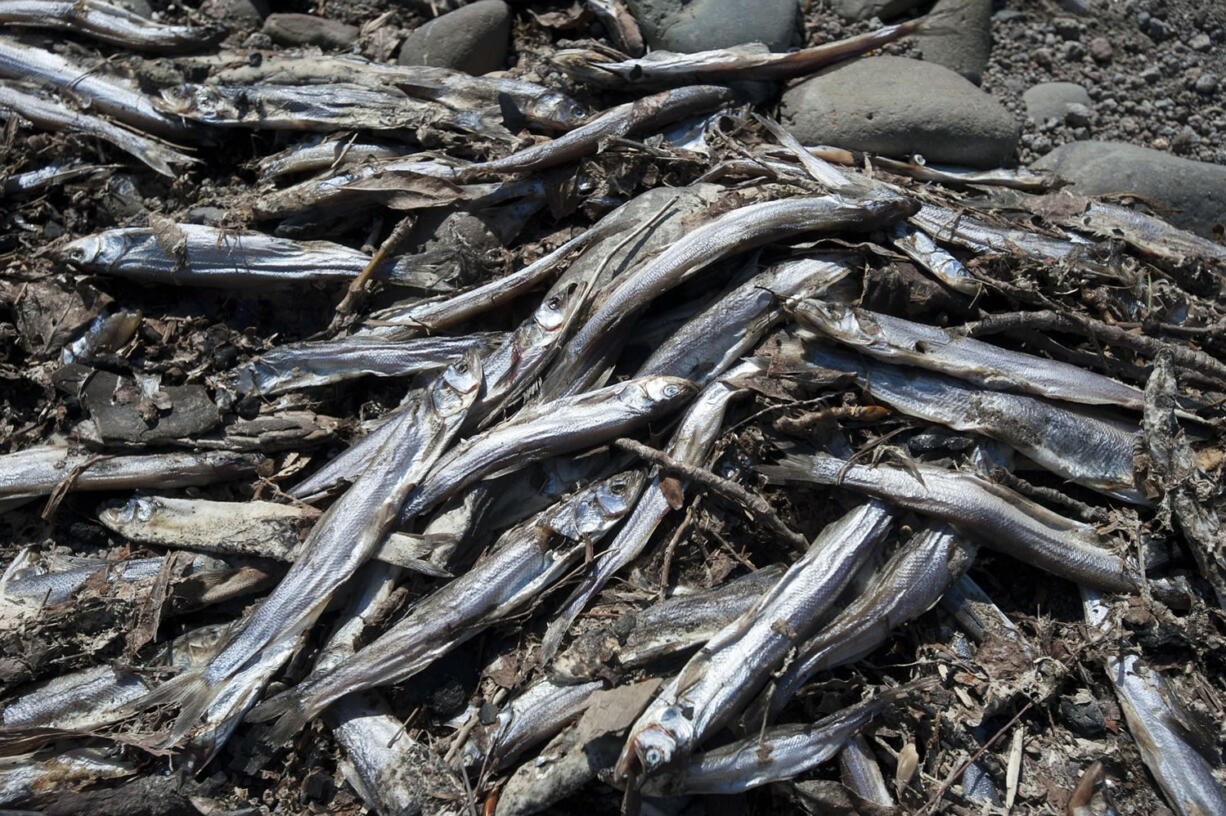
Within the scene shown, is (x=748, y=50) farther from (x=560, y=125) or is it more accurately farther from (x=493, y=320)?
(x=493, y=320)

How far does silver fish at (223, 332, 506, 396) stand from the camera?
169 inches

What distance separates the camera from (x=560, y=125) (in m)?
4.80

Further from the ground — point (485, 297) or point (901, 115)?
point (901, 115)

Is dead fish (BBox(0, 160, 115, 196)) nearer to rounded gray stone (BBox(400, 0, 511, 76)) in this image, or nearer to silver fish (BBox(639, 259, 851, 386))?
rounded gray stone (BBox(400, 0, 511, 76))

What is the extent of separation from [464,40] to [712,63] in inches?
65.5

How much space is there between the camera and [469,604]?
368cm

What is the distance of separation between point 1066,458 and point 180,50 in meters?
5.89

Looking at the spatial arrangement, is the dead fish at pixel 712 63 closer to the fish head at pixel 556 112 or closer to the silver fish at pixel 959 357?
the fish head at pixel 556 112

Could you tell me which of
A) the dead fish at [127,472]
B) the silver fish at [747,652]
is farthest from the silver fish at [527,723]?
the dead fish at [127,472]

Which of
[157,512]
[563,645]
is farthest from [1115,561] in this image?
[157,512]

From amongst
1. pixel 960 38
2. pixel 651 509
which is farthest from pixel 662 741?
pixel 960 38

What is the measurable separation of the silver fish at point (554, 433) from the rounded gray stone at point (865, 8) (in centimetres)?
334

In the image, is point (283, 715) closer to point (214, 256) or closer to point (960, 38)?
point (214, 256)

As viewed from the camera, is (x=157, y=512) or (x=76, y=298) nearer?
(x=157, y=512)
